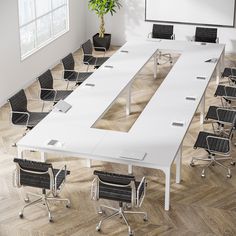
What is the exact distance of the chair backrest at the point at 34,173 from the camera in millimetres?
7145

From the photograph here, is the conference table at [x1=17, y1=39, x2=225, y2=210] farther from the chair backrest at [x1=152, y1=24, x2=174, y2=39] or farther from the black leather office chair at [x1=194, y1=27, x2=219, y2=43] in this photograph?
the chair backrest at [x1=152, y1=24, x2=174, y2=39]

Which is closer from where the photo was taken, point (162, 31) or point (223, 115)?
point (223, 115)

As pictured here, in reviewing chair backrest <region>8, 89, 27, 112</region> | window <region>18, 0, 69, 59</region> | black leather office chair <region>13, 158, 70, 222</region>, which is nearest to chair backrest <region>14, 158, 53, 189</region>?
black leather office chair <region>13, 158, 70, 222</region>

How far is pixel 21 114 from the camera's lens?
941 cm

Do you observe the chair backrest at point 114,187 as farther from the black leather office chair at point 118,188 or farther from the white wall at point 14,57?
the white wall at point 14,57

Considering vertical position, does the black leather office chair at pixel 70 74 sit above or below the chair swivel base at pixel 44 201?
above

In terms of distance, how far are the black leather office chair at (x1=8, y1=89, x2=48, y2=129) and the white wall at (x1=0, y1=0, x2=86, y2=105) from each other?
1.57 meters

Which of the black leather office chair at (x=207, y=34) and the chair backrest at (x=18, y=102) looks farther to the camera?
the black leather office chair at (x=207, y=34)


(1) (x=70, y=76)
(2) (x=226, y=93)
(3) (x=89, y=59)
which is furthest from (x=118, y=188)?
(3) (x=89, y=59)

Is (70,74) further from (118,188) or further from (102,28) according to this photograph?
(118,188)

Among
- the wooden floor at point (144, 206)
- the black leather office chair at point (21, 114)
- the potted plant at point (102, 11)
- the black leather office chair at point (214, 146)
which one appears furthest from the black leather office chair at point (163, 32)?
the black leather office chair at point (214, 146)

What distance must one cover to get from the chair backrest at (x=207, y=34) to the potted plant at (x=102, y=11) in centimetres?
209

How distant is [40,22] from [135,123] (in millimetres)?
4856

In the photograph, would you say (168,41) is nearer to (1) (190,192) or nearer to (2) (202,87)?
(2) (202,87)
